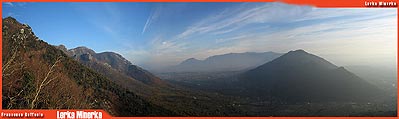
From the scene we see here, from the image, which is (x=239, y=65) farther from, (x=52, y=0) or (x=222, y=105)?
(x=52, y=0)

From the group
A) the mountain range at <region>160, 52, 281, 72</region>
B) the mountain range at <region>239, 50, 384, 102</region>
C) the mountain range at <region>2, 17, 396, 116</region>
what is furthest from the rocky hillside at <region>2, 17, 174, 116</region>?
the mountain range at <region>239, 50, 384, 102</region>

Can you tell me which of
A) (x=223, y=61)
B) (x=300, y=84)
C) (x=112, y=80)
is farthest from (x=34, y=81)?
(x=300, y=84)

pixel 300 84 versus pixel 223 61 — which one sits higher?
pixel 223 61

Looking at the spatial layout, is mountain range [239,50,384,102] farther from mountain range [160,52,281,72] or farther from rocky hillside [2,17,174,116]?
rocky hillside [2,17,174,116]

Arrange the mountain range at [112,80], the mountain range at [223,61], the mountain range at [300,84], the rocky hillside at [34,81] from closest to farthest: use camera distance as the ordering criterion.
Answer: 1. the rocky hillside at [34,81]
2. the mountain range at [112,80]
3. the mountain range at [223,61]
4. the mountain range at [300,84]

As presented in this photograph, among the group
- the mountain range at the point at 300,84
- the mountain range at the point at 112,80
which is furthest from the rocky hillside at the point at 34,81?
the mountain range at the point at 300,84

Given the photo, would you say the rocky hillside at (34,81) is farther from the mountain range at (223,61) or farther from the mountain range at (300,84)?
the mountain range at (300,84)

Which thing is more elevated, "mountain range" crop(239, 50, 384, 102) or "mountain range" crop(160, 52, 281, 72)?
"mountain range" crop(160, 52, 281, 72)

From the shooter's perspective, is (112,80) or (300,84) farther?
(112,80)

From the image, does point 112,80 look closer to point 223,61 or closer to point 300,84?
point 223,61

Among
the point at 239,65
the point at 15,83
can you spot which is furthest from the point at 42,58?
the point at 239,65

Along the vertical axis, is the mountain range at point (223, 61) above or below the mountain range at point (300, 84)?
above
